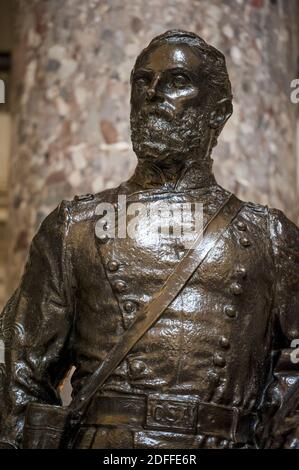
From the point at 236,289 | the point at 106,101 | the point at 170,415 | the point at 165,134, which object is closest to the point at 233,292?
the point at 236,289

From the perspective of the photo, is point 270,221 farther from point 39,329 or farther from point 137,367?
point 39,329

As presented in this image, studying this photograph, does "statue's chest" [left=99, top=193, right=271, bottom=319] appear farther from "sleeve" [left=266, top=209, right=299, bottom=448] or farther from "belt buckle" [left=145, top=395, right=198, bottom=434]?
"belt buckle" [left=145, top=395, right=198, bottom=434]

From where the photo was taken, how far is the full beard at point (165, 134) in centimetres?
493

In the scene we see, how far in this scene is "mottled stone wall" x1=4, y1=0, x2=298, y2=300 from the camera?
271 inches

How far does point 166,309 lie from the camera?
15.6ft

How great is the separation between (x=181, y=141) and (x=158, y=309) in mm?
530

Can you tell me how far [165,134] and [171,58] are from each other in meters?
0.23

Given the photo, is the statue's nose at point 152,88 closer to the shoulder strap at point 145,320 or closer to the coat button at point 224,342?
the shoulder strap at point 145,320

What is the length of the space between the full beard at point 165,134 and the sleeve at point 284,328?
333mm

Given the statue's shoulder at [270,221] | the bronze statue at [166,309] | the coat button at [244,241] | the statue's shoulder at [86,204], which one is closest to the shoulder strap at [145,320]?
the bronze statue at [166,309]

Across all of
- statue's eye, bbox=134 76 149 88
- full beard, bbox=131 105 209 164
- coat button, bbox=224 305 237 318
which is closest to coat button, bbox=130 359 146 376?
coat button, bbox=224 305 237 318

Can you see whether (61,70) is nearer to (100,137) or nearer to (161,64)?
(100,137)

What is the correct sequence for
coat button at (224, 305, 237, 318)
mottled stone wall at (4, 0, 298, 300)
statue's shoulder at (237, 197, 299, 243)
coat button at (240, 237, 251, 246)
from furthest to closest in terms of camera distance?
mottled stone wall at (4, 0, 298, 300), statue's shoulder at (237, 197, 299, 243), coat button at (240, 237, 251, 246), coat button at (224, 305, 237, 318)

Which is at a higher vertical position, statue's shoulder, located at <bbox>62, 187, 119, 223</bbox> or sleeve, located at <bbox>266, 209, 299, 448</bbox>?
statue's shoulder, located at <bbox>62, 187, 119, 223</bbox>
